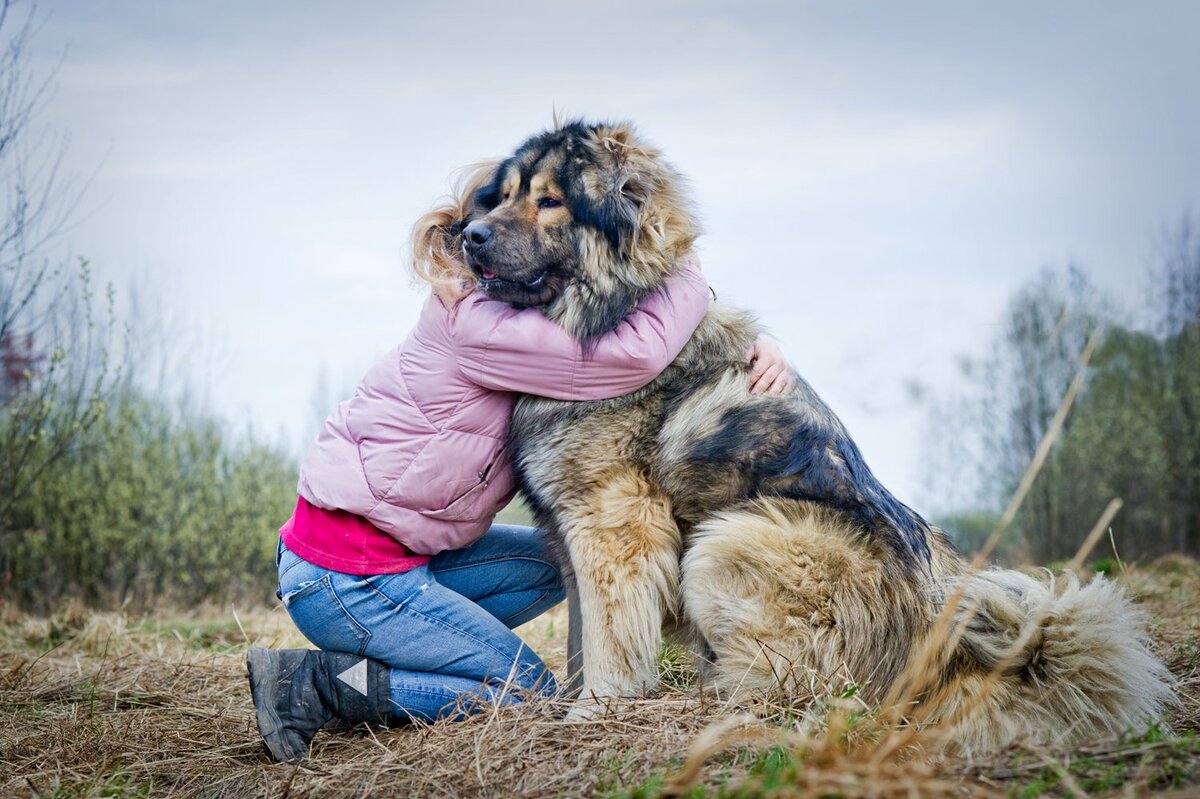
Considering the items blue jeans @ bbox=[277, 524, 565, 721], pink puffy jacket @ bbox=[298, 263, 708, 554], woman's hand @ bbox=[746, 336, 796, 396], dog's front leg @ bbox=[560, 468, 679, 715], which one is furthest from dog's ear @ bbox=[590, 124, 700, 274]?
blue jeans @ bbox=[277, 524, 565, 721]

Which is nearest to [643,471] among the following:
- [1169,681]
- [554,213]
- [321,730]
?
[554,213]

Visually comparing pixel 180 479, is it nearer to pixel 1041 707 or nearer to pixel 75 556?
pixel 75 556

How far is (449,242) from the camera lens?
289 cm

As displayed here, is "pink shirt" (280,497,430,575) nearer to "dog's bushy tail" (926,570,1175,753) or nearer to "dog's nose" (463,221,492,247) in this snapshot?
"dog's nose" (463,221,492,247)

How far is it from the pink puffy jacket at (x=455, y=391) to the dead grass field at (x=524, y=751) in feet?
2.25

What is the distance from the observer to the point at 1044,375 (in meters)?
13.4

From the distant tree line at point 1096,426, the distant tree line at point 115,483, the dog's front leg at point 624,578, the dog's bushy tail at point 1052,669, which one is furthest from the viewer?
the distant tree line at point 1096,426

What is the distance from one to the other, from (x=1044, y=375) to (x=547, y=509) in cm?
1275

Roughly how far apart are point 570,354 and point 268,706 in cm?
139

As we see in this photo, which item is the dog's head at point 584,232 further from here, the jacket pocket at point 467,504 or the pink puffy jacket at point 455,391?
the jacket pocket at point 467,504

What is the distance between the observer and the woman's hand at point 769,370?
2.63 meters

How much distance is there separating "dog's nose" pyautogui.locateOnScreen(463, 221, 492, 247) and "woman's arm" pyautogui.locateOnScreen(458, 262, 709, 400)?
217mm

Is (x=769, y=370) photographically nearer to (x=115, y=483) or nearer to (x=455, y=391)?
(x=455, y=391)

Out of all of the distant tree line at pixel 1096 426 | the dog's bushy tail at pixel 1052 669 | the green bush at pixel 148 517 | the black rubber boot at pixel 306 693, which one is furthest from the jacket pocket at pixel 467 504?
the distant tree line at pixel 1096 426
